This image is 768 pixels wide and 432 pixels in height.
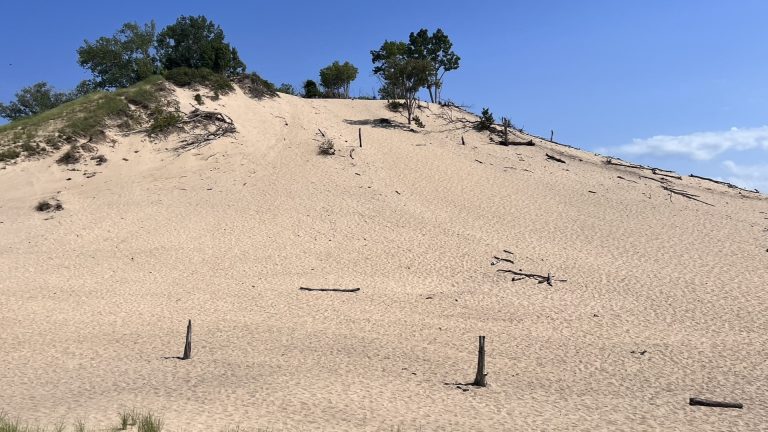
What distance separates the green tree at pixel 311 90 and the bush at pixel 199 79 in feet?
47.7

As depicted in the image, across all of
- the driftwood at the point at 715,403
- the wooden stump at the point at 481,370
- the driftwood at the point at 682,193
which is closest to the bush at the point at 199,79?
the driftwood at the point at 682,193

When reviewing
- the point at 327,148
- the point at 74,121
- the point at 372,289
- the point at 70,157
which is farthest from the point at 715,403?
the point at 74,121

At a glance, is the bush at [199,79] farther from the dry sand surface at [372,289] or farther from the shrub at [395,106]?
the shrub at [395,106]

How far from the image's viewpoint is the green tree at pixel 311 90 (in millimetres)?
61062

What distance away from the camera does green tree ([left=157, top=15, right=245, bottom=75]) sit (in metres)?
50.3

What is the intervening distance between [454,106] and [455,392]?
1707 inches

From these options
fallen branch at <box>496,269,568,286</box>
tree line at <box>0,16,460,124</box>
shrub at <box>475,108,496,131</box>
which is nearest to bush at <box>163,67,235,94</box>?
tree line at <box>0,16,460,124</box>

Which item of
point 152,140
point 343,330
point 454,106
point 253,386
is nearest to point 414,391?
point 253,386

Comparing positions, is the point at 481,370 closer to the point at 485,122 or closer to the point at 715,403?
the point at 715,403

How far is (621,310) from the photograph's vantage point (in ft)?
66.2

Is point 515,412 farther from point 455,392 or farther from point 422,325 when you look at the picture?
point 422,325

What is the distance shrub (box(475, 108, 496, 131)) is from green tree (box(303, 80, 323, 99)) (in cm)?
1968

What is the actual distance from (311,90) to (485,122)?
68.9 feet

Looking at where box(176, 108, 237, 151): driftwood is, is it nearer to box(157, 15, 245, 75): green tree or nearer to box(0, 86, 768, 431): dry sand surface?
box(0, 86, 768, 431): dry sand surface
